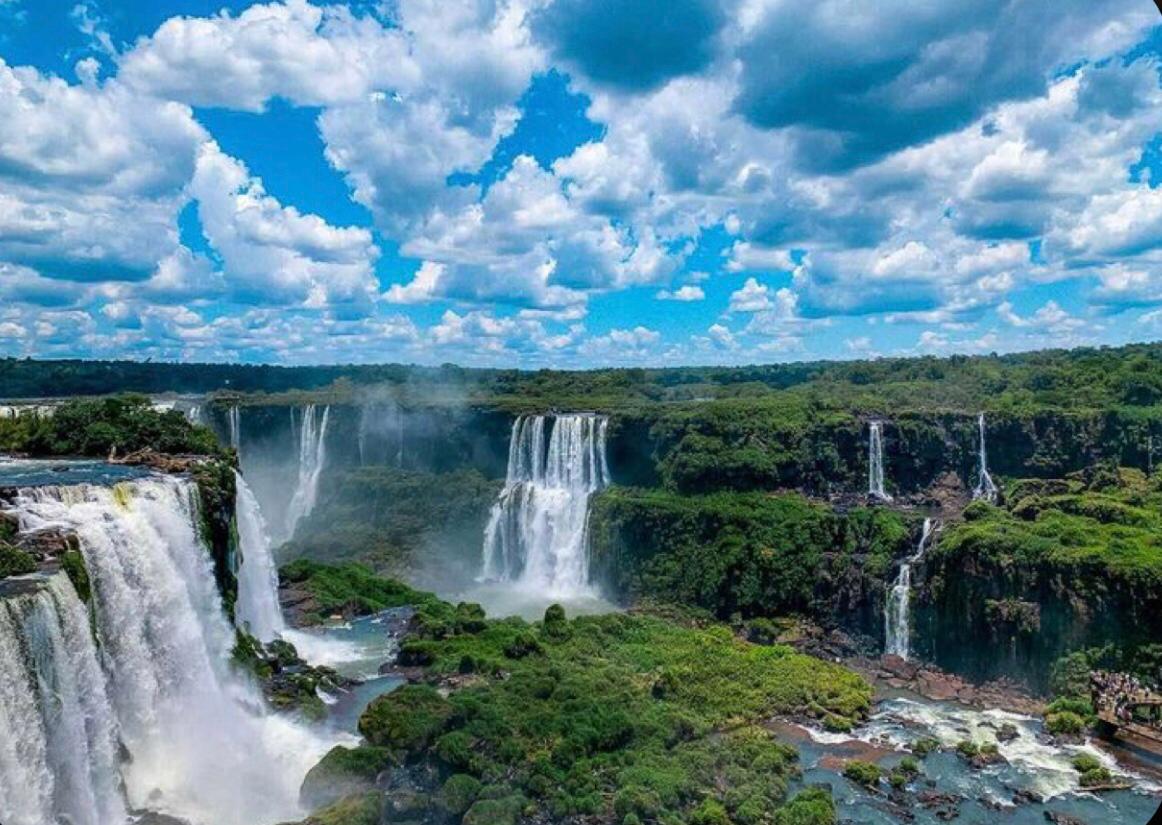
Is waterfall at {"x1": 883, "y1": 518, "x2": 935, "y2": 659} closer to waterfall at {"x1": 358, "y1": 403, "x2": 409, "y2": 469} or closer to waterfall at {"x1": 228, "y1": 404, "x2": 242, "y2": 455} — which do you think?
waterfall at {"x1": 358, "y1": 403, "x2": 409, "y2": 469}

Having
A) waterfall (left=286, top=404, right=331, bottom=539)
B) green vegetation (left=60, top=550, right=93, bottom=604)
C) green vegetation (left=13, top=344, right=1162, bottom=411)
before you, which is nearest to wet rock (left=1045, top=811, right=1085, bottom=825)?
green vegetation (left=60, top=550, right=93, bottom=604)

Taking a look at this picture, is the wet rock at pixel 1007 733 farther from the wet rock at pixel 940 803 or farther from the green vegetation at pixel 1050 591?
the wet rock at pixel 940 803

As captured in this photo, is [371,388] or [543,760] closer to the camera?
[543,760]

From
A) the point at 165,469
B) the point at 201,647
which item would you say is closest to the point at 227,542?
the point at 165,469

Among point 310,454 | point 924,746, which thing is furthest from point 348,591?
point 924,746

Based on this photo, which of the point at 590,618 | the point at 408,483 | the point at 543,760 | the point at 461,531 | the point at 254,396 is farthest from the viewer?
the point at 254,396

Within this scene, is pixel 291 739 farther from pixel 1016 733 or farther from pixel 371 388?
pixel 371 388

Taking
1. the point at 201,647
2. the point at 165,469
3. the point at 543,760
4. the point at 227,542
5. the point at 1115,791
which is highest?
the point at 165,469

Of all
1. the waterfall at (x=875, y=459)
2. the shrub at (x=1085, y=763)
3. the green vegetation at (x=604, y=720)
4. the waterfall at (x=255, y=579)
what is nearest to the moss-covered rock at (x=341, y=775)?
the green vegetation at (x=604, y=720)
